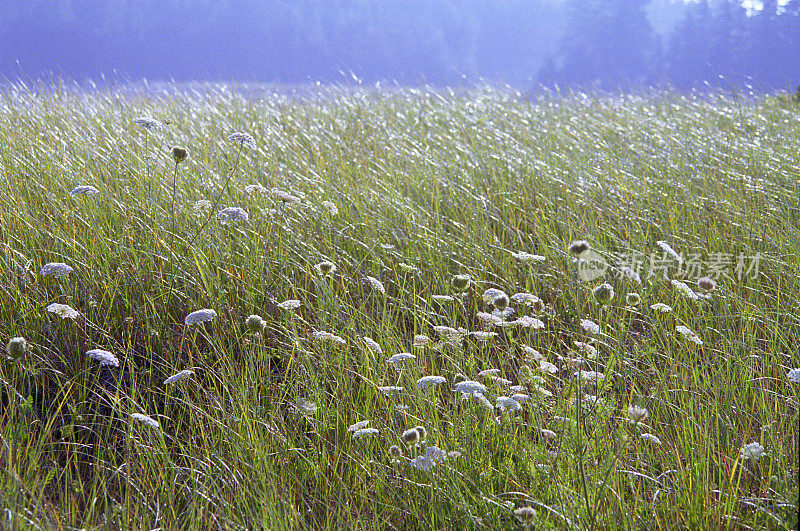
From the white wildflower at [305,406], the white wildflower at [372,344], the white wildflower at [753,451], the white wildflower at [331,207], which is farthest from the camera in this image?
the white wildflower at [331,207]

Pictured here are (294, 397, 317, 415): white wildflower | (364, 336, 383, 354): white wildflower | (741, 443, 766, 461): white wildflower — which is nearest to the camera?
(741, 443, 766, 461): white wildflower

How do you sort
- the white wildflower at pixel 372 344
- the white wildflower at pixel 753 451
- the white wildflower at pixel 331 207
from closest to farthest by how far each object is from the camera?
1. the white wildflower at pixel 753 451
2. the white wildflower at pixel 372 344
3. the white wildflower at pixel 331 207

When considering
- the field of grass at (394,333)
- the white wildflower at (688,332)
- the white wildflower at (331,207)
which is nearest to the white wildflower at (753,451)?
the field of grass at (394,333)

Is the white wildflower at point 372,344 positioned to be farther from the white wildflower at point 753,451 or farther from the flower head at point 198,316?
the white wildflower at point 753,451

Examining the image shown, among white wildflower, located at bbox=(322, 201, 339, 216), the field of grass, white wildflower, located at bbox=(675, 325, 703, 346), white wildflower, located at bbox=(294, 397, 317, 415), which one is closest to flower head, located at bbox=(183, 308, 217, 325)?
the field of grass

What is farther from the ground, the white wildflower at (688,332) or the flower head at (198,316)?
the white wildflower at (688,332)

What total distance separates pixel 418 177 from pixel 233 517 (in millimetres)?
2516

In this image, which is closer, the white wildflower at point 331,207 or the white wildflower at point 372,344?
the white wildflower at point 372,344

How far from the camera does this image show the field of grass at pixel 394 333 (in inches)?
55.7

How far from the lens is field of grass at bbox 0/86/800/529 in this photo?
1415mm

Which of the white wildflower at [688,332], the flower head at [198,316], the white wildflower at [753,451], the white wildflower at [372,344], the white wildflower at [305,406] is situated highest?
the white wildflower at [688,332]

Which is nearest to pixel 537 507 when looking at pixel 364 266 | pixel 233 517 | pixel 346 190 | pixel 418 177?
pixel 233 517

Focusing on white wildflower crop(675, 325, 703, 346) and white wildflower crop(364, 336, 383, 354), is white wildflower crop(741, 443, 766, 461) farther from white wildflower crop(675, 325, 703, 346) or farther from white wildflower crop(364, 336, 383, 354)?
white wildflower crop(364, 336, 383, 354)

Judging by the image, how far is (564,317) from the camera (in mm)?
2393
